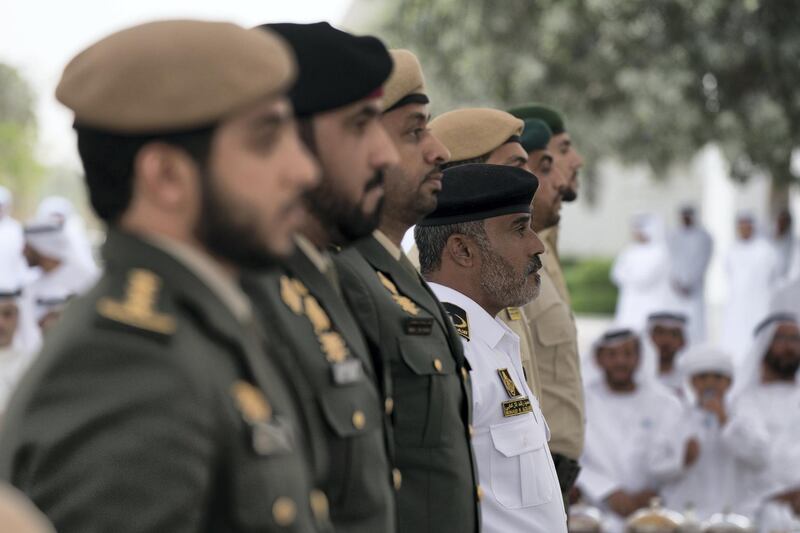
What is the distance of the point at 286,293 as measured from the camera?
2.24 meters

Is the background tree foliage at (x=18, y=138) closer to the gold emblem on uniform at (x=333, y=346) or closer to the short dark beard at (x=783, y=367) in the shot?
the short dark beard at (x=783, y=367)

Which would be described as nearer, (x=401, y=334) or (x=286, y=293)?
(x=286, y=293)

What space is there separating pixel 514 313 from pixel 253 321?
2341mm

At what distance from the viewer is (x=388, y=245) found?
3080 millimetres

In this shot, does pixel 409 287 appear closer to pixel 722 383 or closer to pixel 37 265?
pixel 722 383

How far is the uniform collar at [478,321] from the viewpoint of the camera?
362 centimetres

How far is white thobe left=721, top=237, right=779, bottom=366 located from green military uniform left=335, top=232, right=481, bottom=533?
13406 mm

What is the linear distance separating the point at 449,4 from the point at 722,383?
8519 millimetres

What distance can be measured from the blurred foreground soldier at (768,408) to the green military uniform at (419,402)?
18.0ft

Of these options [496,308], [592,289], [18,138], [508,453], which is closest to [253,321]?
[508,453]

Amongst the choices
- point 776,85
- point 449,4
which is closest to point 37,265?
point 449,4

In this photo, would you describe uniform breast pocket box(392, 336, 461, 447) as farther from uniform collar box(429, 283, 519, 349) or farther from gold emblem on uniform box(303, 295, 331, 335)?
uniform collar box(429, 283, 519, 349)

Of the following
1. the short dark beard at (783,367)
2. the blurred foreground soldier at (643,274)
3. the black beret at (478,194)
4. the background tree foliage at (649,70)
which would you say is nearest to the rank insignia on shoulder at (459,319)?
the black beret at (478,194)

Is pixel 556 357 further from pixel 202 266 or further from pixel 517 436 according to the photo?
pixel 202 266
